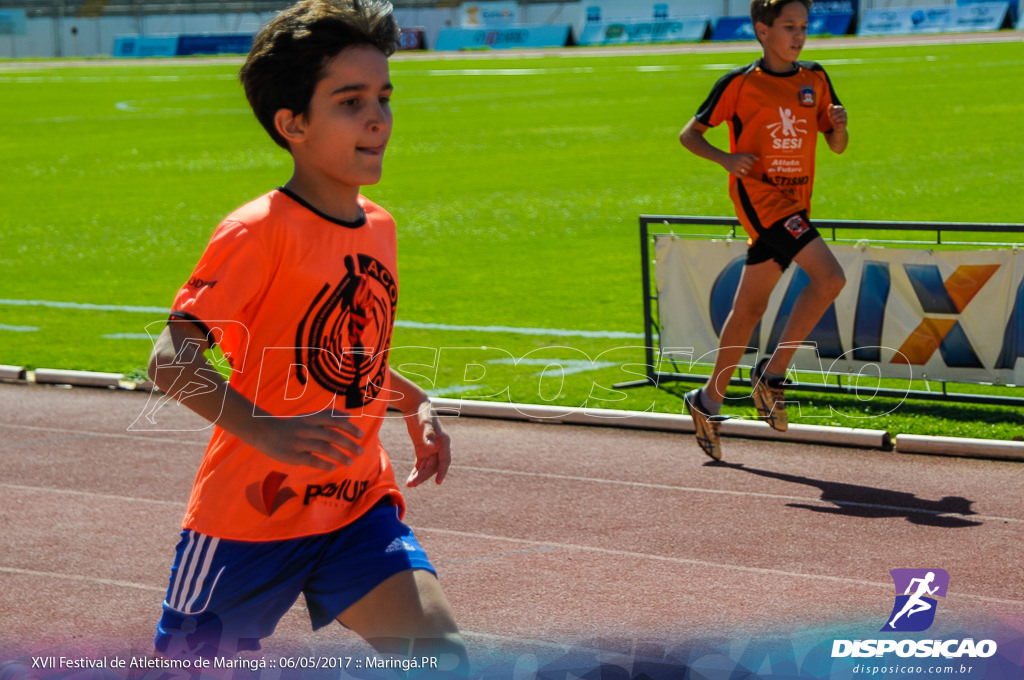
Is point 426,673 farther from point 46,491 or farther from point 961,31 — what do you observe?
point 961,31

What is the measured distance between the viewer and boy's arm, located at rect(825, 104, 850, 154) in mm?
7672

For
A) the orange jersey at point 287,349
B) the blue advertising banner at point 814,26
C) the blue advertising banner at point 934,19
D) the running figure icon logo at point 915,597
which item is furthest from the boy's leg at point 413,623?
the blue advertising banner at point 814,26

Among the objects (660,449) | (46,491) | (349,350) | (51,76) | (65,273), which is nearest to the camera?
(349,350)

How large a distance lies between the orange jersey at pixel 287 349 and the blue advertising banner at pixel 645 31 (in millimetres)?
68469

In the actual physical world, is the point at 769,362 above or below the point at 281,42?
below

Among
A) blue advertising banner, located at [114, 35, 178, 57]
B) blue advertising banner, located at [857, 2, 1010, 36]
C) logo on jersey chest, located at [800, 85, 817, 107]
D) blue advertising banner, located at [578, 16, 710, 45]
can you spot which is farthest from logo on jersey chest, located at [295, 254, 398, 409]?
blue advertising banner, located at [114, 35, 178, 57]

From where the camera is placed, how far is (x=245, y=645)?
344 centimetres

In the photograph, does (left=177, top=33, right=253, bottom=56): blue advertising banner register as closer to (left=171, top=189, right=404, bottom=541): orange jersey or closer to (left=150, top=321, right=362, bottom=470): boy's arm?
(left=171, top=189, right=404, bottom=541): orange jersey

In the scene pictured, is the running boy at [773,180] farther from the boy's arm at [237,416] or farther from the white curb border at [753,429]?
the boy's arm at [237,416]

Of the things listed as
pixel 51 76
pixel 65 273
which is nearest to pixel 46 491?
pixel 65 273

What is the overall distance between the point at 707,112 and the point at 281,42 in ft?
15.4

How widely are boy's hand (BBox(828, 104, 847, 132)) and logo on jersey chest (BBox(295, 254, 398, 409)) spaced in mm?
4688

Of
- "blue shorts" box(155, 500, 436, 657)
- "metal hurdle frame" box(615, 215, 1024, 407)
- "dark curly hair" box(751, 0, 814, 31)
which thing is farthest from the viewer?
"metal hurdle frame" box(615, 215, 1024, 407)

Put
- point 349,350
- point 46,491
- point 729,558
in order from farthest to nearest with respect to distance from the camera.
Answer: point 46,491, point 729,558, point 349,350
